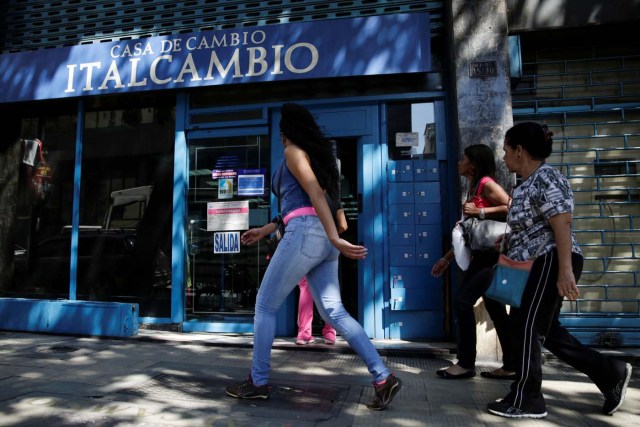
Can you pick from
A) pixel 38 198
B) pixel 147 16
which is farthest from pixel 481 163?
pixel 38 198

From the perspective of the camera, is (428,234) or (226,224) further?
(226,224)

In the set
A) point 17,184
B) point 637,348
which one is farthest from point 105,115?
point 637,348

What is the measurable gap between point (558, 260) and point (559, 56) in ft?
12.0

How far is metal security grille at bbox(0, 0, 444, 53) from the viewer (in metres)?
5.58

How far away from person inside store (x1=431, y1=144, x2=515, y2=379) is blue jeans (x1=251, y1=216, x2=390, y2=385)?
1003mm

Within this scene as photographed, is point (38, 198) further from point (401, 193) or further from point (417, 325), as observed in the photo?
point (417, 325)

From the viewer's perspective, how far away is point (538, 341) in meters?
2.85

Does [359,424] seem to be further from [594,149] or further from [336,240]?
[594,149]

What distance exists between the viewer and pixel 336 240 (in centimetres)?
283

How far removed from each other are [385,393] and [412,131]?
329 centimetres

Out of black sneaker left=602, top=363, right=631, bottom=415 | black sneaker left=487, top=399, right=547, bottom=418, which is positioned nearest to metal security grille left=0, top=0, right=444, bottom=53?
black sneaker left=602, top=363, right=631, bottom=415

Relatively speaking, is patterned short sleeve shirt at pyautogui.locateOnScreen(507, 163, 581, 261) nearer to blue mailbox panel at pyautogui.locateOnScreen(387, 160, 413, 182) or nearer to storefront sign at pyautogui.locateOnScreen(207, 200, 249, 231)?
blue mailbox panel at pyautogui.locateOnScreen(387, 160, 413, 182)

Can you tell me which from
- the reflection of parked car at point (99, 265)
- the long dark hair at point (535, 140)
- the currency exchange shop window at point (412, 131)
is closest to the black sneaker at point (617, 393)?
the long dark hair at point (535, 140)

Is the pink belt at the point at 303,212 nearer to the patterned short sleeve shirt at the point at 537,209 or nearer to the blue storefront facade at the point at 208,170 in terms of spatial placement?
the patterned short sleeve shirt at the point at 537,209
